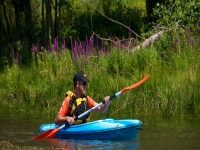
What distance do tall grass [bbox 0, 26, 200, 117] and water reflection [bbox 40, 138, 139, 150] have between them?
2252 mm

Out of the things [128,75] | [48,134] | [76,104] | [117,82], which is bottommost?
[48,134]

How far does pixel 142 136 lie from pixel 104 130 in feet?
2.11

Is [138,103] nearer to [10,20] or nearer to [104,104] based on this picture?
[104,104]

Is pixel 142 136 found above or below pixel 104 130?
below

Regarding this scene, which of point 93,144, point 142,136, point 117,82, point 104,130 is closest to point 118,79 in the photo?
point 117,82

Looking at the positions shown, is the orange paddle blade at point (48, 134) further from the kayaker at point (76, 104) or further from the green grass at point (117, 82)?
the green grass at point (117, 82)

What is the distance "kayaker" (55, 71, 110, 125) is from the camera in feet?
33.1

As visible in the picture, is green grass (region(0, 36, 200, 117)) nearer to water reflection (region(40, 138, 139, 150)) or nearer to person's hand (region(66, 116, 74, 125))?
water reflection (region(40, 138, 139, 150))

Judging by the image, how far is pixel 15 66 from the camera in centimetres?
1530

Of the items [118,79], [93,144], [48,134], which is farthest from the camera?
[118,79]

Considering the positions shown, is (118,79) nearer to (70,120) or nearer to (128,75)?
(128,75)

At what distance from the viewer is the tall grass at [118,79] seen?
12.0 meters

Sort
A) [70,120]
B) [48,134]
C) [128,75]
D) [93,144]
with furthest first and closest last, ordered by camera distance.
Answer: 1. [128,75]
2. [48,134]
3. [70,120]
4. [93,144]

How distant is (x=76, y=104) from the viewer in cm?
1020
